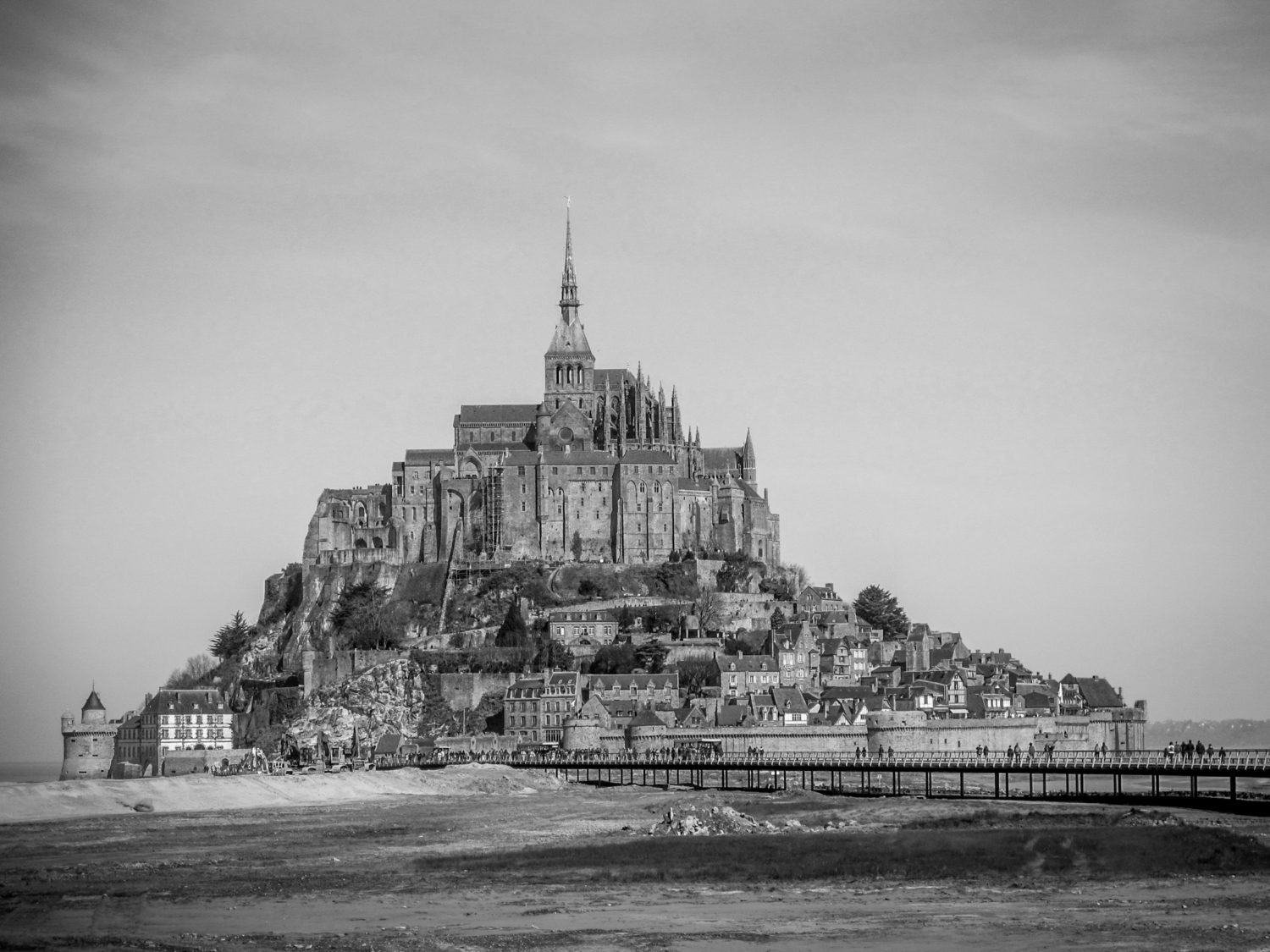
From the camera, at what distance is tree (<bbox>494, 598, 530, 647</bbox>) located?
14588cm

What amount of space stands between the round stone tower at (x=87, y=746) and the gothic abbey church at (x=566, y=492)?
32.7m

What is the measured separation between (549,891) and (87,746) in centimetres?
8145

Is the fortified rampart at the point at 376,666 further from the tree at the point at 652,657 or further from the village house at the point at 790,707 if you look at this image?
the village house at the point at 790,707

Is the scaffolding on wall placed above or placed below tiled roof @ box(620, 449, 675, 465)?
below

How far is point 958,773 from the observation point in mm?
112500

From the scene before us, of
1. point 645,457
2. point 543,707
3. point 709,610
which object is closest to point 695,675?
point 709,610

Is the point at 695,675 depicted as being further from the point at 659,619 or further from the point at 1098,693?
the point at 1098,693

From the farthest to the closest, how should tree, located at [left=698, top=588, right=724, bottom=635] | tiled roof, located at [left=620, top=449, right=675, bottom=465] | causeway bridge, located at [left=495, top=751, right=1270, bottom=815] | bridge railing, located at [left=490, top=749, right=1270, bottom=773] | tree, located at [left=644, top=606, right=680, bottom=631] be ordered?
tiled roof, located at [left=620, top=449, right=675, bottom=465] → tree, located at [left=698, top=588, right=724, bottom=635] → tree, located at [left=644, top=606, right=680, bottom=631] → bridge railing, located at [left=490, top=749, right=1270, bottom=773] → causeway bridge, located at [left=495, top=751, right=1270, bottom=815]

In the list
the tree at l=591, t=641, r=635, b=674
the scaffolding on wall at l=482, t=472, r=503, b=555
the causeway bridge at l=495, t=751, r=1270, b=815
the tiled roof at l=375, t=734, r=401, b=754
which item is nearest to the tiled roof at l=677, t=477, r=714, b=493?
the scaffolding on wall at l=482, t=472, r=503, b=555

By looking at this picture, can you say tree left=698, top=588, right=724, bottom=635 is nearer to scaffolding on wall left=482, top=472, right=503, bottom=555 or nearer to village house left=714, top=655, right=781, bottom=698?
village house left=714, top=655, right=781, bottom=698

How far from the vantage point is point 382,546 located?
531 ft

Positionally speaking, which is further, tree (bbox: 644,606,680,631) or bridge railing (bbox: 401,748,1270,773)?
tree (bbox: 644,606,680,631)

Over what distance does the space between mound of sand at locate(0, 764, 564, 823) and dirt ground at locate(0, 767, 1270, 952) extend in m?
2.28

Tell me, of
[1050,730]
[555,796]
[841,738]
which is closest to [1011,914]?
[555,796]
